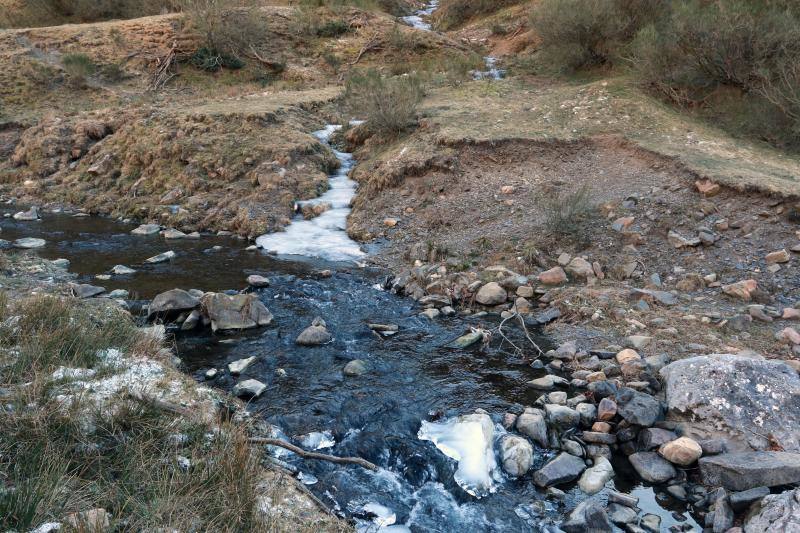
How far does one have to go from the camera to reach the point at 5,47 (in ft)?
54.7

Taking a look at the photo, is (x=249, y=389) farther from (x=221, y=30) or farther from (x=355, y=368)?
(x=221, y=30)

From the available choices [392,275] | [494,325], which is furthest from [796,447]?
[392,275]

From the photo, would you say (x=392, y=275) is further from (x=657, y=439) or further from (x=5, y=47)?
(x=5, y=47)

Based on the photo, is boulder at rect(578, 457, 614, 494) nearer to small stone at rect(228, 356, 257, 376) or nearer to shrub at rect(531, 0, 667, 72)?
small stone at rect(228, 356, 257, 376)

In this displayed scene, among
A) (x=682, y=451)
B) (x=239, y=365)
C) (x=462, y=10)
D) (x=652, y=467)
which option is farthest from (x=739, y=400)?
(x=462, y=10)

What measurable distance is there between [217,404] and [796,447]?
4.00 metres

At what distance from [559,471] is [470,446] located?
0.61 metres

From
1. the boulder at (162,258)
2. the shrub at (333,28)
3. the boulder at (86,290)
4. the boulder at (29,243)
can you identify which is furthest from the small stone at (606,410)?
the shrub at (333,28)

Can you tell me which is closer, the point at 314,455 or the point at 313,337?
the point at 314,455

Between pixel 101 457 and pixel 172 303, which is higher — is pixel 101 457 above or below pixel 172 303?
above

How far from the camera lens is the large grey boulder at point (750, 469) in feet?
11.1

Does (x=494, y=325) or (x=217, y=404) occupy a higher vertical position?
(x=217, y=404)

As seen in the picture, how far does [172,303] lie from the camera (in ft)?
19.1

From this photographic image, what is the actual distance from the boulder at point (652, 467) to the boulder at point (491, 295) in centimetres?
267
